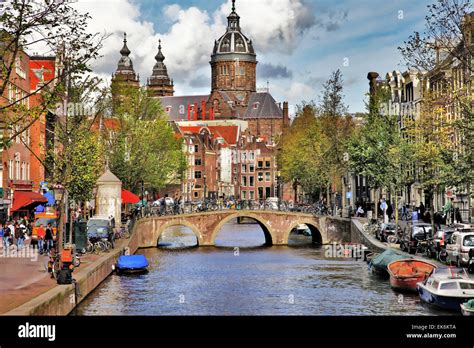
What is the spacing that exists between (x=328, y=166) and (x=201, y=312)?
55414 millimetres

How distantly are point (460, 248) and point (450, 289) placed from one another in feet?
29.7

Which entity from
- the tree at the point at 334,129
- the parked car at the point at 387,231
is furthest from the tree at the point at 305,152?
the parked car at the point at 387,231

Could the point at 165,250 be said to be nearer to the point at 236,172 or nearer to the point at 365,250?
the point at 365,250

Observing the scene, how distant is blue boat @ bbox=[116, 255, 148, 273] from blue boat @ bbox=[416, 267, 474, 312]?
65.0 feet

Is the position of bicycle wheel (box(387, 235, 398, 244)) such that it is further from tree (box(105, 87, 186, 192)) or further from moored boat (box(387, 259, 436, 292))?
tree (box(105, 87, 186, 192))

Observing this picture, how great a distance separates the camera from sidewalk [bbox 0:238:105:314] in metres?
30.2

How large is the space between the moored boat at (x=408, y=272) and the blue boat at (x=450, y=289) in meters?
5.67

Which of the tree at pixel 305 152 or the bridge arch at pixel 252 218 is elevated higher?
the tree at pixel 305 152

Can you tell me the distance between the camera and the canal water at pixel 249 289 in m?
40.0

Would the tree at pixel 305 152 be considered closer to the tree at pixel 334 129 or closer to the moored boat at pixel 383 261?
the tree at pixel 334 129

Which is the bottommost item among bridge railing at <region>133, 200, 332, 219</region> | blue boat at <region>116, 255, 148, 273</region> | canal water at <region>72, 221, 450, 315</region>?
canal water at <region>72, 221, 450, 315</region>

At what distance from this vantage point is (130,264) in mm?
53125

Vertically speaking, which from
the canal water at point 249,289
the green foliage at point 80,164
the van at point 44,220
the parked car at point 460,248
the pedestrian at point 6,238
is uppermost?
the green foliage at point 80,164

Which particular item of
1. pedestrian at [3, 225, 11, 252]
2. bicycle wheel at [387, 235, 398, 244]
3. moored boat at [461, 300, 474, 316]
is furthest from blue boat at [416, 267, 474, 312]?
pedestrian at [3, 225, 11, 252]
